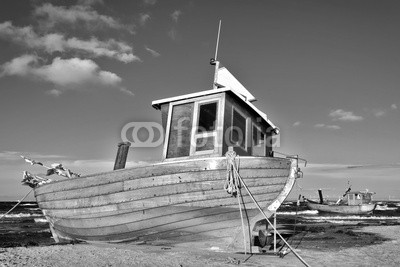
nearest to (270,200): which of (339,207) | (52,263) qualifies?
(52,263)

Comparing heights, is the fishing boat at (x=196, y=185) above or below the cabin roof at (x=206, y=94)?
below

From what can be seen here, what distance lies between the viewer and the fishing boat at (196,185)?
6383 millimetres

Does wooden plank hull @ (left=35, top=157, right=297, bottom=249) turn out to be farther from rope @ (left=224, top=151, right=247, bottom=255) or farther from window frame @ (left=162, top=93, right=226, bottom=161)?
window frame @ (left=162, top=93, right=226, bottom=161)

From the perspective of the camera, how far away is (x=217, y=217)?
647cm

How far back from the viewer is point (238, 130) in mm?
7609

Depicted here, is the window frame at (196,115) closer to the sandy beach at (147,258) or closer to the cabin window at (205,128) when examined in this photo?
the cabin window at (205,128)

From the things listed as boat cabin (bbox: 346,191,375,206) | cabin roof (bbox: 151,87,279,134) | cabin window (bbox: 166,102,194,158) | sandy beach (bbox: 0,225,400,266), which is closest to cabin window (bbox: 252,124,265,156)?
cabin roof (bbox: 151,87,279,134)

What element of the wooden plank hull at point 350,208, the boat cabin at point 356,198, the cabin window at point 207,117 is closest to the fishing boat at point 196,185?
the cabin window at point 207,117

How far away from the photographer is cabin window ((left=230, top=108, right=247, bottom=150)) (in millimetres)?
7367

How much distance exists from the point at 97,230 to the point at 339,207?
117 ft

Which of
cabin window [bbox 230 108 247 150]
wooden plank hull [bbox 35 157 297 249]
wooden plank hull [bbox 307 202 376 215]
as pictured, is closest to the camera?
wooden plank hull [bbox 35 157 297 249]

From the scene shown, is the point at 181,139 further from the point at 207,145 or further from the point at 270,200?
the point at 270,200

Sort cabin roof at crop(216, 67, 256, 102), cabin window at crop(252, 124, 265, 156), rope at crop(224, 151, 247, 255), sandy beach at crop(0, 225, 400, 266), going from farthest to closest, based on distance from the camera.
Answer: cabin window at crop(252, 124, 265, 156) → cabin roof at crop(216, 67, 256, 102) → rope at crop(224, 151, 247, 255) → sandy beach at crop(0, 225, 400, 266)

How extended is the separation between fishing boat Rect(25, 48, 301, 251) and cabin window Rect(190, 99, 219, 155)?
2cm
